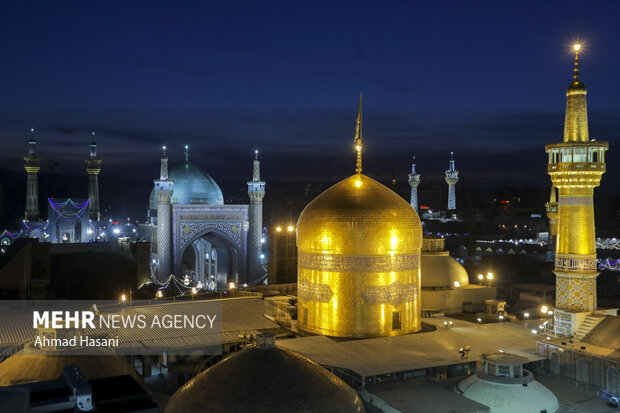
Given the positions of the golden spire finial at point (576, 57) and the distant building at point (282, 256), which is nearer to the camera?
the golden spire finial at point (576, 57)

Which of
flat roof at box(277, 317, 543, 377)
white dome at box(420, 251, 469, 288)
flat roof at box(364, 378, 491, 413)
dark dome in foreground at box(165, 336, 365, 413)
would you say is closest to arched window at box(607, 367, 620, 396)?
flat roof at box(277, 317, 543, 377)

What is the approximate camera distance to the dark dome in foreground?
739 centimetres

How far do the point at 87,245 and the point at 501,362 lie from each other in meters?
23.4

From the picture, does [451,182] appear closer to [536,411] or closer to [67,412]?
[536,411]

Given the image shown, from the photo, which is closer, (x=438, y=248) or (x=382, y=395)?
(x=382, y=395)

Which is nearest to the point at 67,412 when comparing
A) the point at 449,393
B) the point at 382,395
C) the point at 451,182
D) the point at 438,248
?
the point at 382,395

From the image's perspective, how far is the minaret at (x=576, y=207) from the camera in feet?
40.5

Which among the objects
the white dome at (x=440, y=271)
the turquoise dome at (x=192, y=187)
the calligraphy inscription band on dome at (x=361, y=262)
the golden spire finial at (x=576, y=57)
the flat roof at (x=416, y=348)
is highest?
the golden spire finial at (x=576, y=57)

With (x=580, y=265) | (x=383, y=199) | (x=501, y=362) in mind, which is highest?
(x=383, y=199)

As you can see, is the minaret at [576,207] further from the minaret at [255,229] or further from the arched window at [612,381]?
the minaret at [255,229]

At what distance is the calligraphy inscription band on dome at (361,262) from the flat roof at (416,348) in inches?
64.5

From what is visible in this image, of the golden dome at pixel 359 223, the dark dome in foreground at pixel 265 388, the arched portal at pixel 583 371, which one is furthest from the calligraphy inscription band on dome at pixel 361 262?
the dark dome in foreground at pixel 265 388

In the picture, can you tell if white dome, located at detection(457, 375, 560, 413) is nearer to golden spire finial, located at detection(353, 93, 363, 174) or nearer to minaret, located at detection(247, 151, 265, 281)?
golden spire finial, located at detection(353, 93, 363, 174)

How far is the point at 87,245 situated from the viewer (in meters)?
28.3
